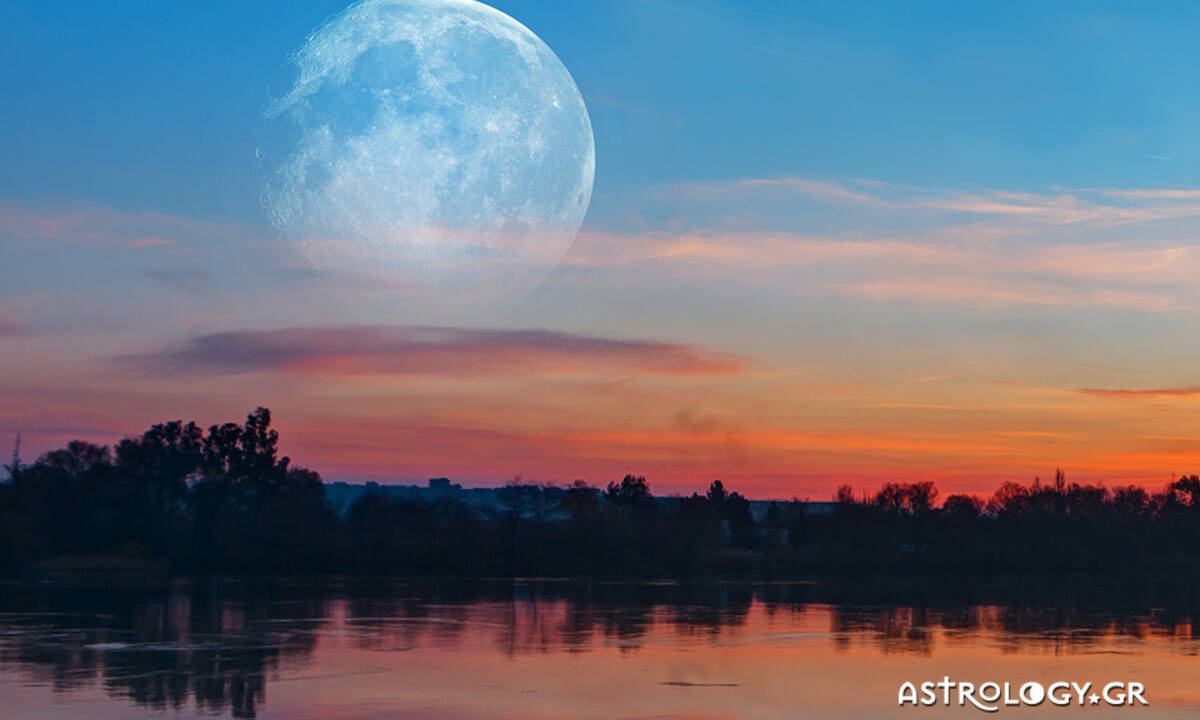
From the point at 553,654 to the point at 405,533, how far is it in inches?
2836

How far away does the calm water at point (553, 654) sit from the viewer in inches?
1022

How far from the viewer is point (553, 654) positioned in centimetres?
3462

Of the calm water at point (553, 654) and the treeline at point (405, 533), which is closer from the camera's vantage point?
the calm water at point (553, 654)

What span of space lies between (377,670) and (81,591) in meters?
35.6

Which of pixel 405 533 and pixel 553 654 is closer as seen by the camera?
pixel 553 654

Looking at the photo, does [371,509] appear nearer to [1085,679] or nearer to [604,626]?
[604,626]

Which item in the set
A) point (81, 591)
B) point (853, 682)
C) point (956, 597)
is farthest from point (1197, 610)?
point (81, 591)

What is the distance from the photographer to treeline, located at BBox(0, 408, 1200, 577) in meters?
88.1

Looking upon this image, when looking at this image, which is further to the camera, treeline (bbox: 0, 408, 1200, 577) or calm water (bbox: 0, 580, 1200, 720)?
treeline (bbox: 0, 408, 1200, 577)

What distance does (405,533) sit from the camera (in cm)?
10519

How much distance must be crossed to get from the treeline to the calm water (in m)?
30.1

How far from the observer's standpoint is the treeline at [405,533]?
88125mm

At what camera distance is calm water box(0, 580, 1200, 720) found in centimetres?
2597

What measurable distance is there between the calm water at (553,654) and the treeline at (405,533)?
30.1 m
